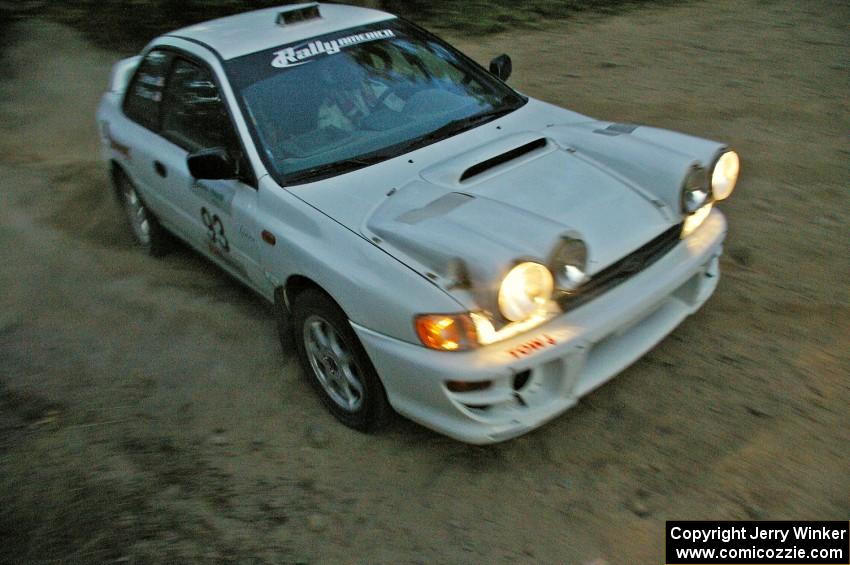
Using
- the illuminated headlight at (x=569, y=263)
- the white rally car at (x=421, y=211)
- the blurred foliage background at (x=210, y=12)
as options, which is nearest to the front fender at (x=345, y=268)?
the white rally car at (x=421, y=211)

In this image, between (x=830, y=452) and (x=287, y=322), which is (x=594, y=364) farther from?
(x=287, y=322)

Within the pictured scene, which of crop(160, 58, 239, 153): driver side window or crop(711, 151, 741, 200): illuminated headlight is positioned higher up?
crop(160, 58, 239, 153): driver side window

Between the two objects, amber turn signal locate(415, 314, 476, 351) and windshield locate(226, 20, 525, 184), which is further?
windshield locate(226, 20, 525, 184)

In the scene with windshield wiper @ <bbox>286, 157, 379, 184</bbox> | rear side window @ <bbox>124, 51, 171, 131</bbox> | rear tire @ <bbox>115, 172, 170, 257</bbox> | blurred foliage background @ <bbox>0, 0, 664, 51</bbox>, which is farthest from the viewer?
blurred foliage background @ <bbox>0, 0, 664, 51</bbox>

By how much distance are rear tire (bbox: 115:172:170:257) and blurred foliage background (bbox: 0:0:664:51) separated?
16.6 ft

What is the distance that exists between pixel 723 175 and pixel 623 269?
837 millimetres

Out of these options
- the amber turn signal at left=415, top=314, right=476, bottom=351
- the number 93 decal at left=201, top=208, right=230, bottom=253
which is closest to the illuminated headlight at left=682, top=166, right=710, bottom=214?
the amber turn signal at left=415, top=314, right=476, bottom=351

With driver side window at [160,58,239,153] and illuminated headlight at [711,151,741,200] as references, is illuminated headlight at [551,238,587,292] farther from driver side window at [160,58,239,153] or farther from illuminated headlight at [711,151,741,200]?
driver side window at [160,58,239,153]

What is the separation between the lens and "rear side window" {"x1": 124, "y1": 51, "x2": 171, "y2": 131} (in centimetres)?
477

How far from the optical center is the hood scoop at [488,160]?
3576 mm

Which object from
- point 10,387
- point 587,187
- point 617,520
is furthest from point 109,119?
point 617,520

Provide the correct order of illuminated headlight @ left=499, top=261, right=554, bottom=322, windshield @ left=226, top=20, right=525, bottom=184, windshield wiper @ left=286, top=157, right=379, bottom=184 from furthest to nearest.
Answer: windshield @ left=226, top=20, right=525, bottom=184
windshield wiper @ left=286, top=157, right=379, bottom=184
illuminated headlight @ left=499, top=261, right=554, bottom=322

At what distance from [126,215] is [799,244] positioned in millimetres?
4310

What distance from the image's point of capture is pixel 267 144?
3.84 metres
